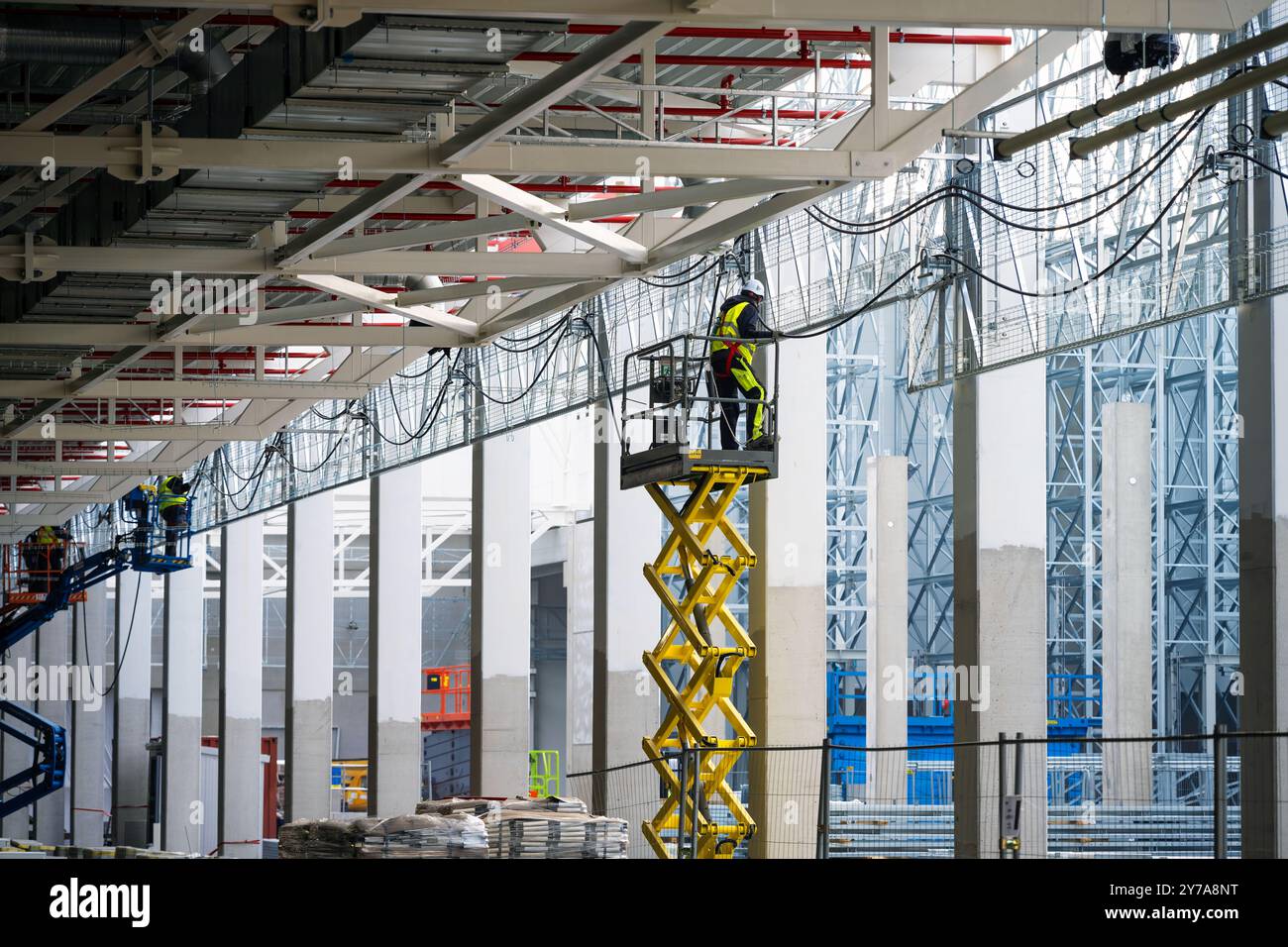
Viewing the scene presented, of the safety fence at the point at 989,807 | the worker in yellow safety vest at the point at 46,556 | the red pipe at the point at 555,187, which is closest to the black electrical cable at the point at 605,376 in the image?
the red pipe at the point at 555,187

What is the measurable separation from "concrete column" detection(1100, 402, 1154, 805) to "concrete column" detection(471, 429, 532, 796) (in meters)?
8.83

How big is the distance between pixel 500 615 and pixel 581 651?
35.1ft

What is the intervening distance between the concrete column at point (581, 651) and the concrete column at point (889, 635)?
202 inches

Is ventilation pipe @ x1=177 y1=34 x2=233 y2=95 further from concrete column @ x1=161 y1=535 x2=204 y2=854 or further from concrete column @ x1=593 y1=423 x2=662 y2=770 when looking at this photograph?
concrete column @ x1=161 y1=535 x2=204 y2=854

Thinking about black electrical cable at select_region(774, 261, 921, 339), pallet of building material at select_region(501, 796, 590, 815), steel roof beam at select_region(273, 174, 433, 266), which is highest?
steel roof beam at select_region(273, 174, 433, 266)

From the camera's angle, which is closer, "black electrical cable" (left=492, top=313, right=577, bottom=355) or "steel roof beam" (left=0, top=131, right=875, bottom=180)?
"steel roof beam" (left=0, top=131, right=875, bottom=180)

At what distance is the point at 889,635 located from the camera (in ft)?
98.7

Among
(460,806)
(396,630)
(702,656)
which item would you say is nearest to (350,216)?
(702,656)

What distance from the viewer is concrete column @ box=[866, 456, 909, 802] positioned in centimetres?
2872

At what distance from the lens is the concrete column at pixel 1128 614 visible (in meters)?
24.8

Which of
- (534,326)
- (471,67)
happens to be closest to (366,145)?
(471,67)

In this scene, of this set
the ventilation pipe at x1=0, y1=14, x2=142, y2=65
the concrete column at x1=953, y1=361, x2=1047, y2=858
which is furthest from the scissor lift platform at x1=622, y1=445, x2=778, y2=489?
the ventilation pipe at x1=0, y1=14, x2=142, y2=65

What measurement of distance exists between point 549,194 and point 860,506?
29.4 meters
